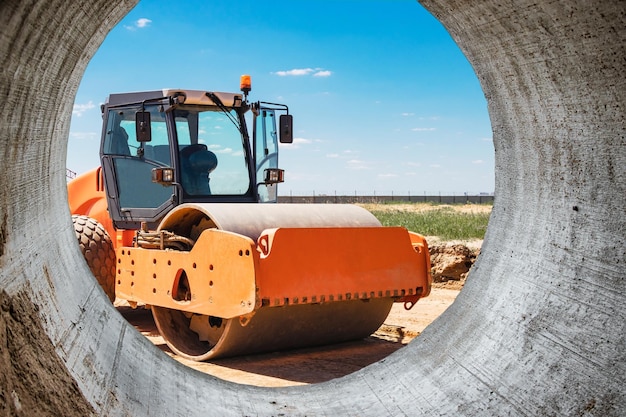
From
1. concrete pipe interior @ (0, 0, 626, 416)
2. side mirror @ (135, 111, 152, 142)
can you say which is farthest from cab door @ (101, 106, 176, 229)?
concrete pipe interior @ (0, 0, 626, 416)

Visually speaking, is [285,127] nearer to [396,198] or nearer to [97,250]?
[97,250]

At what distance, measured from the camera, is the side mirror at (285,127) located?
7.61 meters

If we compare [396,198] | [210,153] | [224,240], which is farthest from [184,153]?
[396,198]

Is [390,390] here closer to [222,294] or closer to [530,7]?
[530,7]

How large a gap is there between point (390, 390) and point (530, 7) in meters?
1.71

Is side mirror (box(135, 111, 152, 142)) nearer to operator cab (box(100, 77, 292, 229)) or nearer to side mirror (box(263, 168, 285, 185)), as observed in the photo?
operator cab (box(100, 77, 292, 229))

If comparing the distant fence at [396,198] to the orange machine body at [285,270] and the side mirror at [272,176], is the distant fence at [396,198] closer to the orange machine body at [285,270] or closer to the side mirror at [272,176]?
the side mirror at [272,176]

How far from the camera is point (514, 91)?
121 inches

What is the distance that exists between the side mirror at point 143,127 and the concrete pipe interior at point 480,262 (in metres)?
4.00

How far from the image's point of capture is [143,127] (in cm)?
687

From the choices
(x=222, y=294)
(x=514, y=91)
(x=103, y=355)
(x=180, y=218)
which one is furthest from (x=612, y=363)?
(x=180, y=218)

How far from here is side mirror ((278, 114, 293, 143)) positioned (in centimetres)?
761

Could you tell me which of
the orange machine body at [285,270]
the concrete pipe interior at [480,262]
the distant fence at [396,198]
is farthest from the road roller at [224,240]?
the distant fence at [396,198]

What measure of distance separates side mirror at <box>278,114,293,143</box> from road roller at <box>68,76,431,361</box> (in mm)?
16
